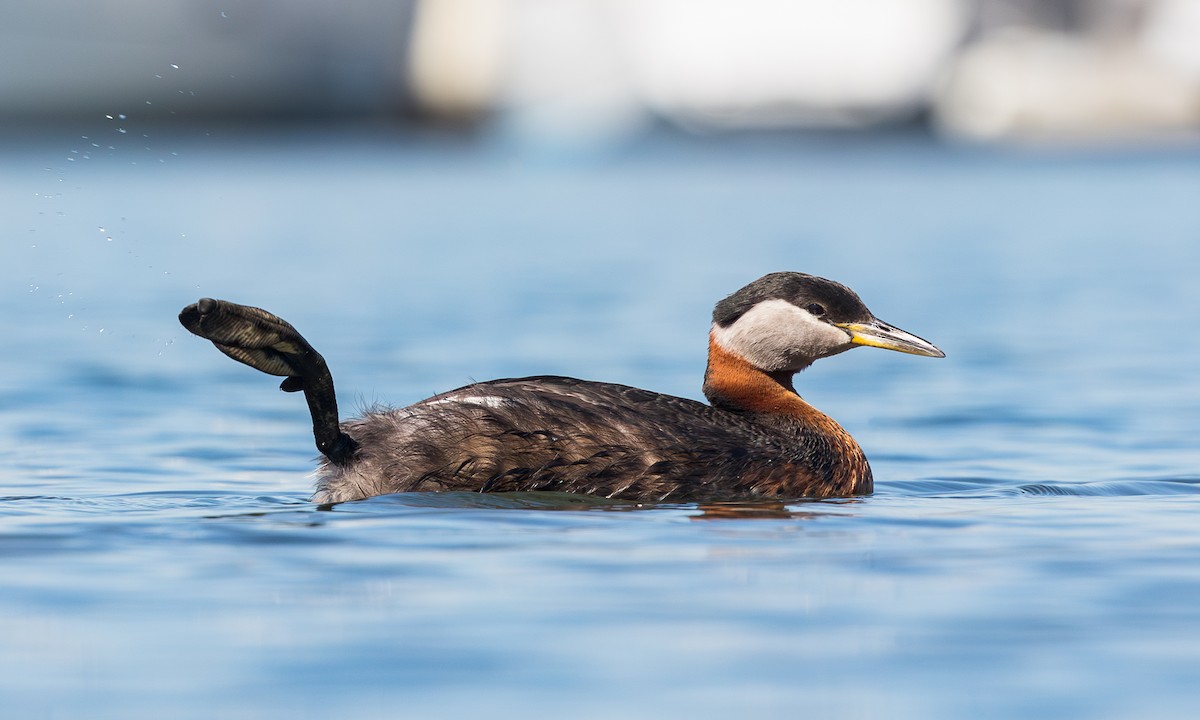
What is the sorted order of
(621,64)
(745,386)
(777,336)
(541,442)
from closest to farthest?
1. (541,442)
2. (777,336)
3. (745,386)
4. (621,64)

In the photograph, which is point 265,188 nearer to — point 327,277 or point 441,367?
point 327,277

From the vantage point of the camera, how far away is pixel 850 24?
87.5 m

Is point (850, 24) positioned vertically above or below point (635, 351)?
above

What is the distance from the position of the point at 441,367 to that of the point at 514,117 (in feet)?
232

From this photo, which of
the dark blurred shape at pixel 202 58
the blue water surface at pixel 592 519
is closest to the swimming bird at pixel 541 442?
the blue water surface at pixel 592 519

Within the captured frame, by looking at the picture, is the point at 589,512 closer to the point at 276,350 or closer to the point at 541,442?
the point at 541,442

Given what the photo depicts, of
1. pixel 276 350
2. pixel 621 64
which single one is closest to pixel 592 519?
pixel 276 350

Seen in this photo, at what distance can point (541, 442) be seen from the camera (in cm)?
827

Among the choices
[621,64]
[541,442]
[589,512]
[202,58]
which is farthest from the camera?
[621,64]

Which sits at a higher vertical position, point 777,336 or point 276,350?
point 777,336

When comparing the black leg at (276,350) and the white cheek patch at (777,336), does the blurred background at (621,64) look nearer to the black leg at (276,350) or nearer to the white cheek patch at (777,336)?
the white cheek patch at (777,336)

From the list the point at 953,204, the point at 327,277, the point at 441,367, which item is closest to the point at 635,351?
the point at 441,367

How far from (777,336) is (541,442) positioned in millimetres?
1535

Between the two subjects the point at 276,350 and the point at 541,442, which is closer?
the point at 276,350
